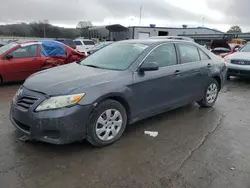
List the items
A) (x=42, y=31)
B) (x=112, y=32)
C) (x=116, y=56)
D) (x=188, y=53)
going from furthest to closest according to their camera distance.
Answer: (x=42, y=31)
(x=112, y=32)
(x=188, y=53)
(x=116, y=56)

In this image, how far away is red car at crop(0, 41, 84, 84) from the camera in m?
7.52

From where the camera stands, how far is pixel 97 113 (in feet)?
11.2

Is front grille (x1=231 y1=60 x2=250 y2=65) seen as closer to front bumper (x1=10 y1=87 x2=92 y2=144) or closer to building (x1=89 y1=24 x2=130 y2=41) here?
front bumper (x1=10 y1=87 x2=92 y2=144)

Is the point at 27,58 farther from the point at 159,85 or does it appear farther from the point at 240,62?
the point at 240,62

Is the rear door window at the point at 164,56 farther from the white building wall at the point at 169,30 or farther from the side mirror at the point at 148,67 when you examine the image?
the white building wall at the point at 169,30

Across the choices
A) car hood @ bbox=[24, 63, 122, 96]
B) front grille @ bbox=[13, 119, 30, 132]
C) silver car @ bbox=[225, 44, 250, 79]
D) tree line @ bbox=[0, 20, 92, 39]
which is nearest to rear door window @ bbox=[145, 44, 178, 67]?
car hood @ bbox=[24, 63, 122, 96]

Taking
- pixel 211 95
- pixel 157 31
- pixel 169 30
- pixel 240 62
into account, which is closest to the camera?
pixel 211 95

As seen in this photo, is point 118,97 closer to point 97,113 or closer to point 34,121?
point 97,113

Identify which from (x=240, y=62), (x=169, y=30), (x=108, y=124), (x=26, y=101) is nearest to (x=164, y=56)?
(x=108, y=124)

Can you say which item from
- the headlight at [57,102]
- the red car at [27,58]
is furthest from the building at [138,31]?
the headlight at [57,102]

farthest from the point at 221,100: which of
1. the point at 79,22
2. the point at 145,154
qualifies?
the point at 79,22

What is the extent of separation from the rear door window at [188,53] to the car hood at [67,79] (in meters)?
1.63

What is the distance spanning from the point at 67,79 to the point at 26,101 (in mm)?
626

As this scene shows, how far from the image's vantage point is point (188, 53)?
16.6 ft
